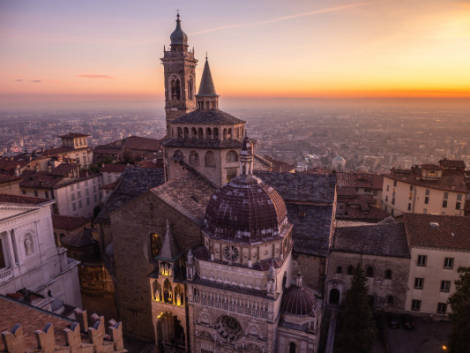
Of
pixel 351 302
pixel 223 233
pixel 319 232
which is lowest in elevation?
pixel 351 302

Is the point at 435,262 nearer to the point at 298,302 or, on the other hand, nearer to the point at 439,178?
the point at 298,302

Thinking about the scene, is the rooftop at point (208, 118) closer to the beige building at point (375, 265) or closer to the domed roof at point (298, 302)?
the domed roof at point (298, 302)

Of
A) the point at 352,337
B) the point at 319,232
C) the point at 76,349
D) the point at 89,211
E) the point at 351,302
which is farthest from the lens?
the point at 89,211

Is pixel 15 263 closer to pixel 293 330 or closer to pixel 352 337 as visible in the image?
pixel 293 330

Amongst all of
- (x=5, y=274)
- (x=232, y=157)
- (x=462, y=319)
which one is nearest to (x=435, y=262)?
(x=462, y=319)

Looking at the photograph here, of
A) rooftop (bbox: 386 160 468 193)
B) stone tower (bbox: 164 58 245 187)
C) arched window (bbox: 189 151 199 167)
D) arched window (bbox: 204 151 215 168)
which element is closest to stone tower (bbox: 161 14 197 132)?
stone tower (bbox: 164 58 245 187)

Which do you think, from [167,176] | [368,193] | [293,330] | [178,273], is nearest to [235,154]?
[167,176]
